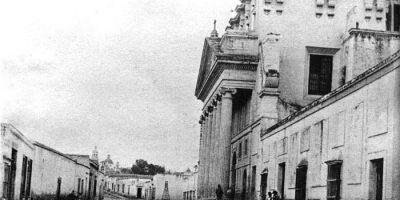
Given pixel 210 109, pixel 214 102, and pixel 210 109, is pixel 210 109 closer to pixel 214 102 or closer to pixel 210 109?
pixel 210 109

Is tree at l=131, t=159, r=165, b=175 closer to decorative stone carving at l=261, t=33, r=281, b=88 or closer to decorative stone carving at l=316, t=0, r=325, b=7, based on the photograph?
decorative stone carving at l=316, t=0, r=325, b=7

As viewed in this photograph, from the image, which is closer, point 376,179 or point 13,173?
point 376,179

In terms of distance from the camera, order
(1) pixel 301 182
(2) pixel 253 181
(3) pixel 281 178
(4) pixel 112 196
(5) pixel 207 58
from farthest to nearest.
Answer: (4) pixel 112 196
(5) pixel 207 58
(2) pixel 253 181
(3) pixel 281 178
(1) pixel 301 182

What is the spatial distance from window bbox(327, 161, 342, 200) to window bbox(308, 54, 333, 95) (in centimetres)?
1581

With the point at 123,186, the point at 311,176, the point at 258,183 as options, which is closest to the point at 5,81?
the point at 311,176

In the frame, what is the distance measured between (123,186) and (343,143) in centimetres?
11117

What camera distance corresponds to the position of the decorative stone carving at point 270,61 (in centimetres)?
2838

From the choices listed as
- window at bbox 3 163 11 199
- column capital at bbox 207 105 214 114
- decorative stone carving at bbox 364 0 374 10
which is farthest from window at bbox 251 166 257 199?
window at bbox 3 163 11 199

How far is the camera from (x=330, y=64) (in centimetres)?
3319

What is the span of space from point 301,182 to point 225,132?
1276 cm

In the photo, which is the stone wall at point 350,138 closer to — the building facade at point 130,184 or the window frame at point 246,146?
the window frame at point 246,146

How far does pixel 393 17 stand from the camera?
33.3 meters

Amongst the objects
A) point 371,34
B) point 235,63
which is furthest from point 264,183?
point 371,34

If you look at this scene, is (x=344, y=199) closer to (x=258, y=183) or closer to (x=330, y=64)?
(x=258, y=183)
